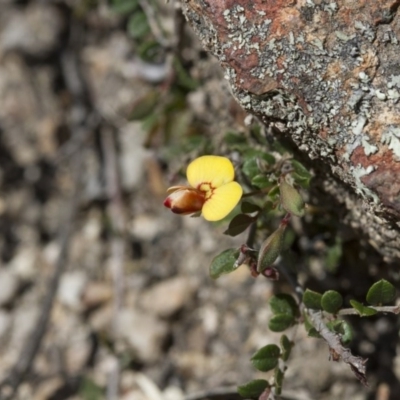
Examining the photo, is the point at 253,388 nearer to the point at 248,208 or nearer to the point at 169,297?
the point at 248,208

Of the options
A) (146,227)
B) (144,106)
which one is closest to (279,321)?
(144,106)

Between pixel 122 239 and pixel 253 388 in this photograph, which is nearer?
pixel 253 388

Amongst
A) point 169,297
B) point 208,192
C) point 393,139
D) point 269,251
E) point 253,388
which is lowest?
point 169,297

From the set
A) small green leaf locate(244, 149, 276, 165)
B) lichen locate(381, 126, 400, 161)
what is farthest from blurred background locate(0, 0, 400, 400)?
lichen locate(381, 126, 400, 161)

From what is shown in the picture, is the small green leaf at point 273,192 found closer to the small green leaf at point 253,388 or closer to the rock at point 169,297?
the small green leaf at point 253,388

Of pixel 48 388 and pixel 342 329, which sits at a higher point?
pixel 342 329

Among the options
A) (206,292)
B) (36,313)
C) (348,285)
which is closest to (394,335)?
(348,285)

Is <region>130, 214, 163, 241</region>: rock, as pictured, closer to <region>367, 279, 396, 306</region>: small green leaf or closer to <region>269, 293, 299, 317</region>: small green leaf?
<region>269, 293, 299, 317</region>: small green leaf
